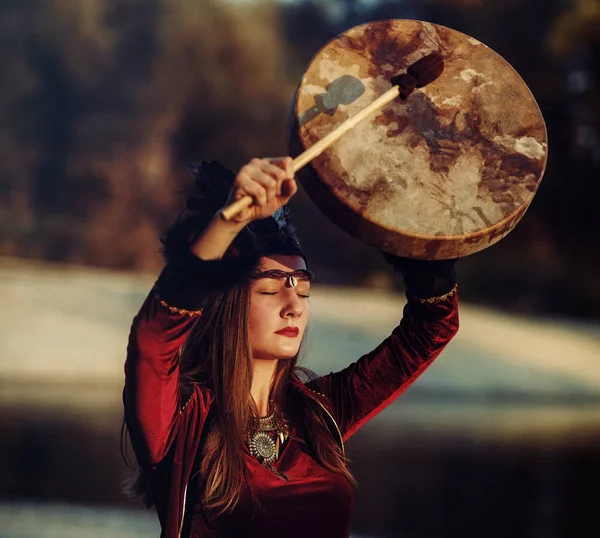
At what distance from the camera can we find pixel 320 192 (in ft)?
5.26

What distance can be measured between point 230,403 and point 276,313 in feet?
0.54

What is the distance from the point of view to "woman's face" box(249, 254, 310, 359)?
1.65 metres

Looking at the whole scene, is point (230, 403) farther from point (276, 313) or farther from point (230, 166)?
point (230, 166)


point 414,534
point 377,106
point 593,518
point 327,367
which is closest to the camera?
point 377,106

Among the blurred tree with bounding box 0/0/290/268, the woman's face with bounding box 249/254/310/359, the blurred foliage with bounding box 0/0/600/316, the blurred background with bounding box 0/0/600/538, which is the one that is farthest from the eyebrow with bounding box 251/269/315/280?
the blurred tree with bounding box 0/0/290/268

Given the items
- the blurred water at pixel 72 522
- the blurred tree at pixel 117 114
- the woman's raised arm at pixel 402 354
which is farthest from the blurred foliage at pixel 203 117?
the woman's raised arm at pixel 402 354

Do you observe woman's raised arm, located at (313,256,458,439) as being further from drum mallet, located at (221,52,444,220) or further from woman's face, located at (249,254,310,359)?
drum mallet, located at (221,52,444,220)

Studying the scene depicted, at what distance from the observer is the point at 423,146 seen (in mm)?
1669

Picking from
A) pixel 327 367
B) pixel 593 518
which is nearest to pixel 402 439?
pixel 593 518

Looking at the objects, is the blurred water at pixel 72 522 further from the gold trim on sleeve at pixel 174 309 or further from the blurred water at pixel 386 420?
the gold trim on sleeve at pixel 174 309

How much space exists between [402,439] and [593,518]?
2020mm

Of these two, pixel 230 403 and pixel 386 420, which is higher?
pixel 230 403

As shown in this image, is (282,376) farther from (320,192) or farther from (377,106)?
(377,106)

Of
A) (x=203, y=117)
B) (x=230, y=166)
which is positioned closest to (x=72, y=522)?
(x=230, y=166)
